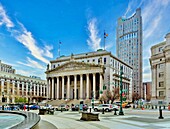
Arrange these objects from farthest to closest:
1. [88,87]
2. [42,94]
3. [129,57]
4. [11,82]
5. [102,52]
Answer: [129,57]
[42,94]
[11,82]
[102,52]
[88,87]

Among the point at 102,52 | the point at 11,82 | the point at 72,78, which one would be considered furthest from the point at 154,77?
the point at 11,82

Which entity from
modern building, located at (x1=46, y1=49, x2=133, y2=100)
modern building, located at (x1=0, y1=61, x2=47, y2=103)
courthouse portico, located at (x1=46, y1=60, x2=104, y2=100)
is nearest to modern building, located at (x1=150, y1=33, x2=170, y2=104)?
modern building, located at (x1=46, y1=49, x2=133, y2=100)

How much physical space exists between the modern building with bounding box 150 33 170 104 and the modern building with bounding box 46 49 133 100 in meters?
15.9

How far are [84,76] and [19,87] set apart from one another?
153 ft

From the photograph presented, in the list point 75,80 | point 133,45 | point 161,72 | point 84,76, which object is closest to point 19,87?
point 75,80

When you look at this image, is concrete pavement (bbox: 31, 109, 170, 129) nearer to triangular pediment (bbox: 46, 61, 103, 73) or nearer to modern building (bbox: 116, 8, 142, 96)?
triangular pediment (bbox: 46, 61, 103, 73)

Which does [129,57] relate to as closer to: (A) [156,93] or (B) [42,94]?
(B) [42,94]

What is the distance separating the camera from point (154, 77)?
79.9m

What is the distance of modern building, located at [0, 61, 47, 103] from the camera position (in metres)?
112

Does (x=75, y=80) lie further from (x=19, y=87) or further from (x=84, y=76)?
(x=19, y=87)

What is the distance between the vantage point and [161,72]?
254 ft

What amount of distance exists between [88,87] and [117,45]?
90.7 m

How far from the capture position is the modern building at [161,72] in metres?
70.8

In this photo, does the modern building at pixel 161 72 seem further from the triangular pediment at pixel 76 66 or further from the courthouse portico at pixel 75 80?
the triangular pediment at pixel 76 66
